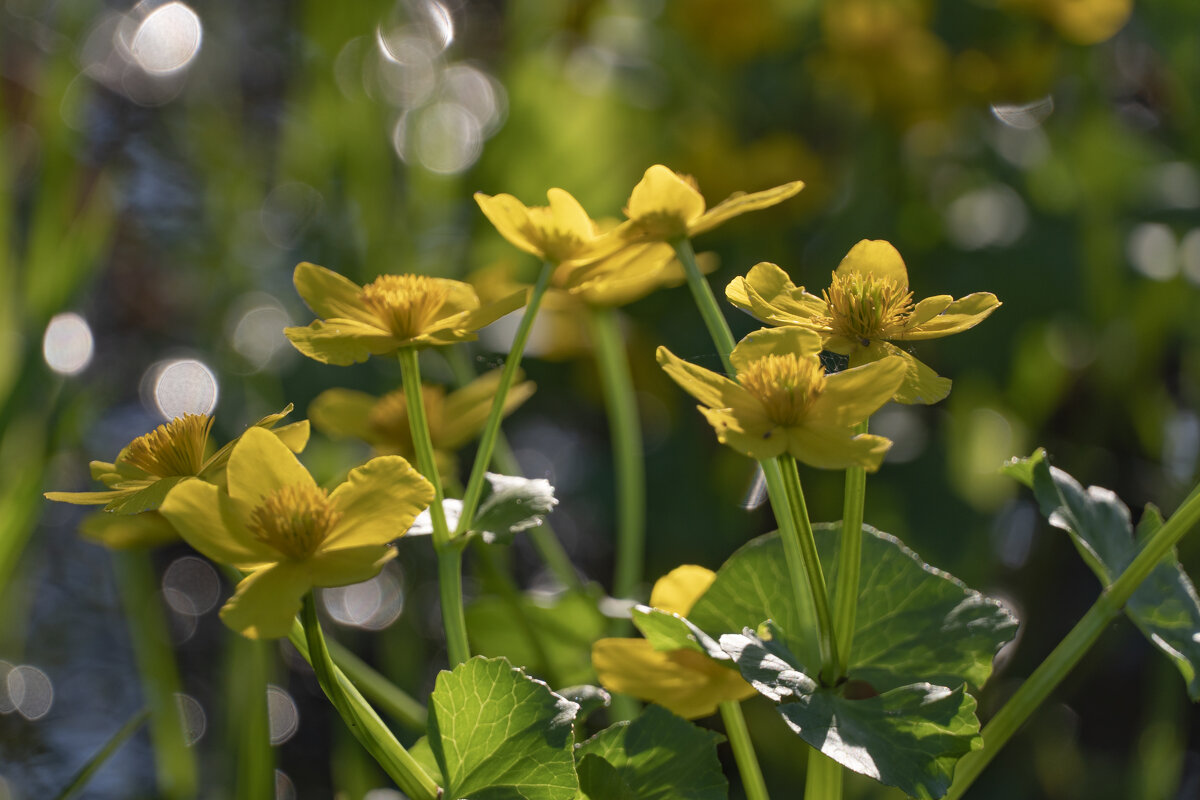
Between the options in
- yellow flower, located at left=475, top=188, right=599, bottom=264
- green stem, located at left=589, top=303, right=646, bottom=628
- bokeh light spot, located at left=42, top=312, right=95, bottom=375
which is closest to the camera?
yellow flower, located at left=475, top=188, right=599, bottom=264

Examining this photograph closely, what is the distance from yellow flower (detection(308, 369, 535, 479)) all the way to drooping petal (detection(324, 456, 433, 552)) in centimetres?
14

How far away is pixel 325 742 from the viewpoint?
884 mm

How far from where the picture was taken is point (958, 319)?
286mm

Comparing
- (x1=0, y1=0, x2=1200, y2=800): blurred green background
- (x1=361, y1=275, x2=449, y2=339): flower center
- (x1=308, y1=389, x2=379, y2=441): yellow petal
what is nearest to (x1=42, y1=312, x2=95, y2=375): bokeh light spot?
(x1=0, y1=0, x2=1200, y2=800): blurred green background

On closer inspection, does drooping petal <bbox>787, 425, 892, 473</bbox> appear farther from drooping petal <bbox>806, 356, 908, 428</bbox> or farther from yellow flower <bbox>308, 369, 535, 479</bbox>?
yellow flower <bbox>308, 369, 535, 479</bbox>

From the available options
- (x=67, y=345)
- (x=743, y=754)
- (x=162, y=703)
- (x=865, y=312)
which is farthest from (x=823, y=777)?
(x=67, y=345)

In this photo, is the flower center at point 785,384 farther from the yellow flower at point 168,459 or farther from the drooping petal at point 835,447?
the yellow flower at point 168,459

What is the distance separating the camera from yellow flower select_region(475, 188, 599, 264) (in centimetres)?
34

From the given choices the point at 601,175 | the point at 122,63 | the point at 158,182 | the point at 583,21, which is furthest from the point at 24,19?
the point at 601,175

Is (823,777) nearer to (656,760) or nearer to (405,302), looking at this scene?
(656,760)

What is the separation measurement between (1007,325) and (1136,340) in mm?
118

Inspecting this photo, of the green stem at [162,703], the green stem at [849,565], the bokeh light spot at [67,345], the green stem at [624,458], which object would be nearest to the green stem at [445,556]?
the green stem at [849,565]

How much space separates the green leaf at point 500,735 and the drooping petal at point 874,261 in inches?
6.1

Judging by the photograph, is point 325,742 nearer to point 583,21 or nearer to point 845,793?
point 845,793
